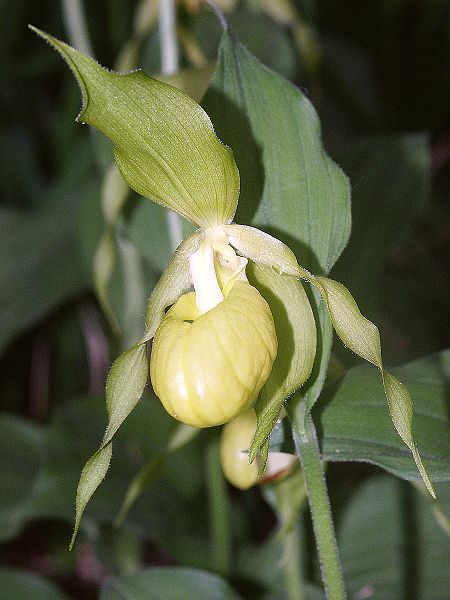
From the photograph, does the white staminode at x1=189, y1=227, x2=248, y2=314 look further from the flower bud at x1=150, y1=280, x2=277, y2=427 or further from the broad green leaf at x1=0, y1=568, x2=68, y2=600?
the broad green leaf at x1=0, y1=568, x2=68, y2=600

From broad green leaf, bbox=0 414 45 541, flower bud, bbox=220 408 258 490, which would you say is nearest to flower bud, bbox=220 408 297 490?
flower bud, bbox=220 408 258 490

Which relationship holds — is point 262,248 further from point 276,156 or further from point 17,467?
point 17,467

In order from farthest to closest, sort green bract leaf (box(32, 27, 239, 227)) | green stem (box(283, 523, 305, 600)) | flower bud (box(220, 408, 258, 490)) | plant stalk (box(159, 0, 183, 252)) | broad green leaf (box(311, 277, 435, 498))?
1. plant stalk (box(159, 0, 183, 252))
2. green stem (box(283, 523, 305, 600))
3. flower bud (box(220, 408, 258, 490))
4. broad green leaf (box(311, 277, 435, 498))
5. green bract leaf (box(32, 27, 239, 227))

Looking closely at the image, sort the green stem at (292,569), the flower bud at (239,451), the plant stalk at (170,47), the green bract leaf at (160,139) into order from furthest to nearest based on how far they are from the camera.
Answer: the plant stalk at (170,47) → the green stem at (292,569) → the flower bud at (239,451) → the green bract leaf at (160,139)

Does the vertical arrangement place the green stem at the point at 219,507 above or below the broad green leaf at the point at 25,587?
above

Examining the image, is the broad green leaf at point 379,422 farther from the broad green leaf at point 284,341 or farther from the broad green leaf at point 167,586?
the broad green leaf at point 167,586

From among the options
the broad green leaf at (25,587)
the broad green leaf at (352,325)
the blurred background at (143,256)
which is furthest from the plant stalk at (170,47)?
the broad green leaf at (25,587)

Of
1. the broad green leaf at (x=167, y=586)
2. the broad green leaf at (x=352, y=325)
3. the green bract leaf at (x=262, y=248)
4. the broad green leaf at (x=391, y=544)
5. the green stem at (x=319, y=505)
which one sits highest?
the green bract leaf at (x=262, y=248)

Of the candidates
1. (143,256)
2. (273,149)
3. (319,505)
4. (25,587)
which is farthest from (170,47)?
(25,587)
